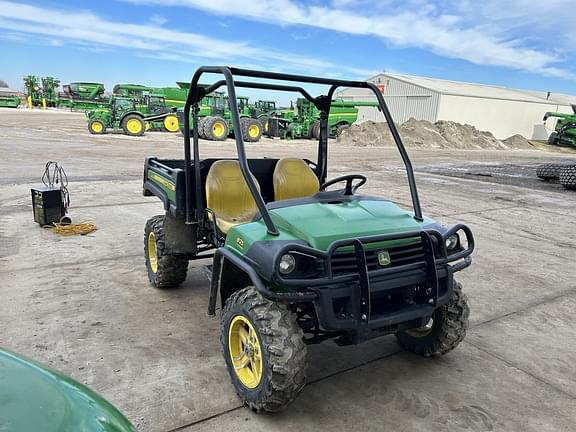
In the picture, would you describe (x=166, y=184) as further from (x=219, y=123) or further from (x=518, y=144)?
(x=518, y=144)

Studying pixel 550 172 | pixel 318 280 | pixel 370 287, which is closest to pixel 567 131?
pixel 550 172

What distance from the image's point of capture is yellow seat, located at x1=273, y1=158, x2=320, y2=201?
4.14 meters

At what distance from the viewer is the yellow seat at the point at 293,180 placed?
4145 millimetres

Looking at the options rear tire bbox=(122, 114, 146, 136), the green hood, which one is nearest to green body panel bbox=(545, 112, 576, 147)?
rear tire bbox=(122, 114, 146, 136)

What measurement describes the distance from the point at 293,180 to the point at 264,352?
79.5 inches

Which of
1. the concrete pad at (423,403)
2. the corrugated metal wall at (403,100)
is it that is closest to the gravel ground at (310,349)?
the concrete pad at (423,403)

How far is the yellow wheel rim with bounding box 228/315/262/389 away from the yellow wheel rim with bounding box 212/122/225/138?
20.3 m

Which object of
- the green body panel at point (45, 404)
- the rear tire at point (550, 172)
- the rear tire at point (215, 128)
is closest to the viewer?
the green body panel at point (45, 404)

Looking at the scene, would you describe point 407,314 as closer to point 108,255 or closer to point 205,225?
point 205,225

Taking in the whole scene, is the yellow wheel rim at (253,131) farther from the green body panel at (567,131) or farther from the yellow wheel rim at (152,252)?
the yellow wheel rim at (152,252)

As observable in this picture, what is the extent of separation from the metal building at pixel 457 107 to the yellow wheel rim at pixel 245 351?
3599cm

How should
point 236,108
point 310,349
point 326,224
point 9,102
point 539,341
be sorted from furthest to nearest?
point 9,102 < point 539,341 < point 310,349 < point 236,108 < point 326,224

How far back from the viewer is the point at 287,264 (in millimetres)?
2424

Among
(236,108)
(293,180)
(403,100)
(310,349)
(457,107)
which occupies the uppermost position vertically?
(403,100)
